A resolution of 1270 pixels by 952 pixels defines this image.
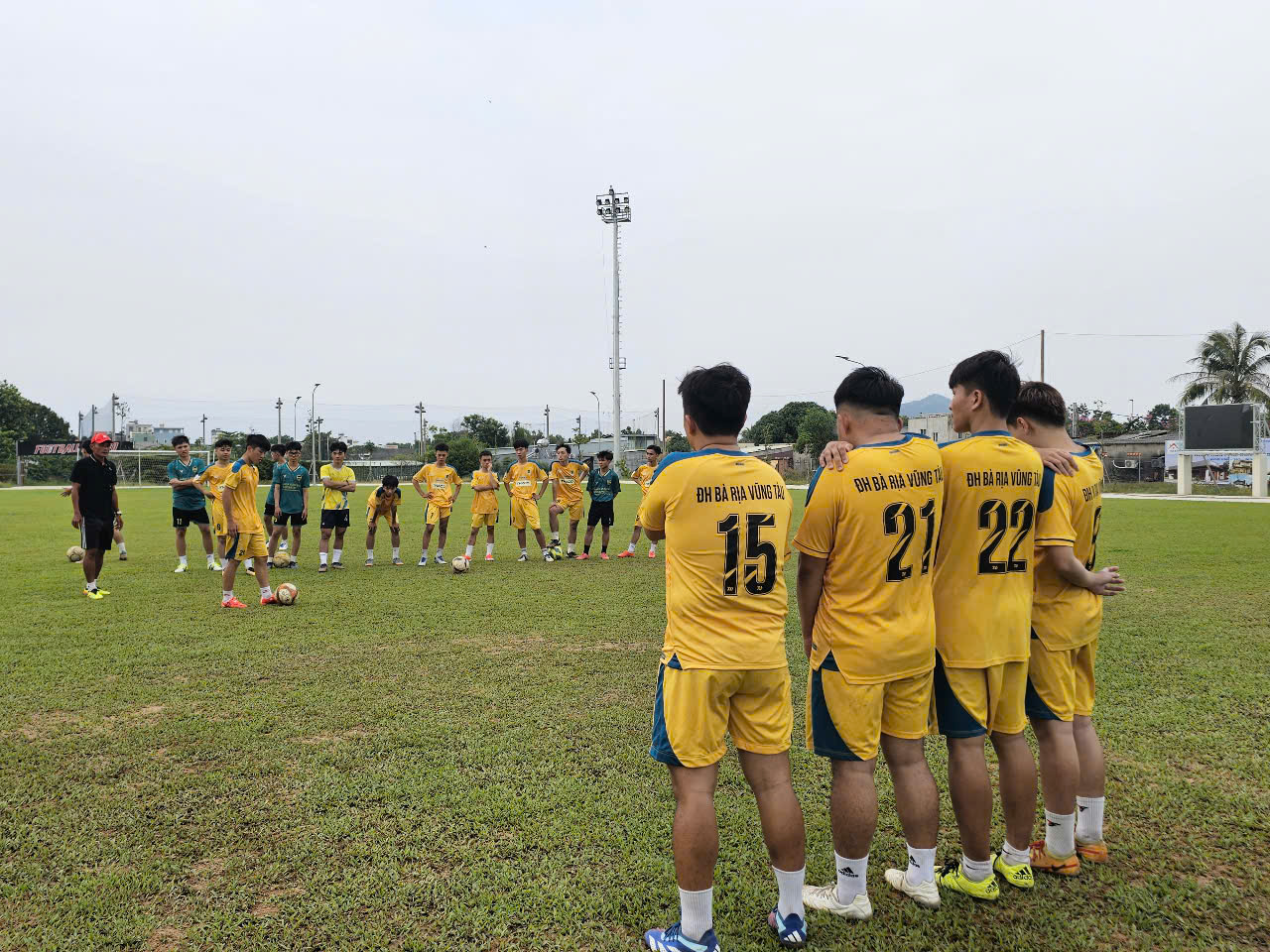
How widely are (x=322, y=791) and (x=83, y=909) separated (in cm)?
119

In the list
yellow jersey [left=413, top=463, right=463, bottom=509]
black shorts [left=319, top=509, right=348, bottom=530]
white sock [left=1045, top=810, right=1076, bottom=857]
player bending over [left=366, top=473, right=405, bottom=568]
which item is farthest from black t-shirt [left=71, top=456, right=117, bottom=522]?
white sock [left=1045, top=810, right=1076, bottom=857]

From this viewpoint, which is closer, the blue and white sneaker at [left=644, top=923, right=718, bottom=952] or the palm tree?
the blue and white sneaker at [left=644, top=923, right=718, bottom=952]

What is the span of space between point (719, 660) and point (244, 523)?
27.8ft

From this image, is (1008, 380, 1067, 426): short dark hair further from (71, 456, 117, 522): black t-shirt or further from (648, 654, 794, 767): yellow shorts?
(71, 456, 117, 522): black t-shirt

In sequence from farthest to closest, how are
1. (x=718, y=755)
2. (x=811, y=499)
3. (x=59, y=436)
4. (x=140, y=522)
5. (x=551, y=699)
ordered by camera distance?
(x=59, y=436) → (x=140, y=522) → (x=551, y=699) → (x=811, y=499) → (x=718, y=755)

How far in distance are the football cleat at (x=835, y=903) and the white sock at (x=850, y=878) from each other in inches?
0.7

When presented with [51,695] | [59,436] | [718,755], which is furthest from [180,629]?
[59,436]

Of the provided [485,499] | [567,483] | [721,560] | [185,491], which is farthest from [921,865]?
[185,491]

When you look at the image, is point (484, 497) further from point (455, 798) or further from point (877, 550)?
point (877, 550)

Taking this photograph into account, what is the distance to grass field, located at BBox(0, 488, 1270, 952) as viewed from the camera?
3.06m

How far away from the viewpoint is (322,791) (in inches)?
165

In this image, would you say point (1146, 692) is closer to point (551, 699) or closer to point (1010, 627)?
point (1010, 627)

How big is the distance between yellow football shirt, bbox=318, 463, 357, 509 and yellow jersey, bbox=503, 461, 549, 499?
9.04ft

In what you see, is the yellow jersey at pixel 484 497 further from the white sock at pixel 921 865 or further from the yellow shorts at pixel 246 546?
the white sock at pixel 921 865
